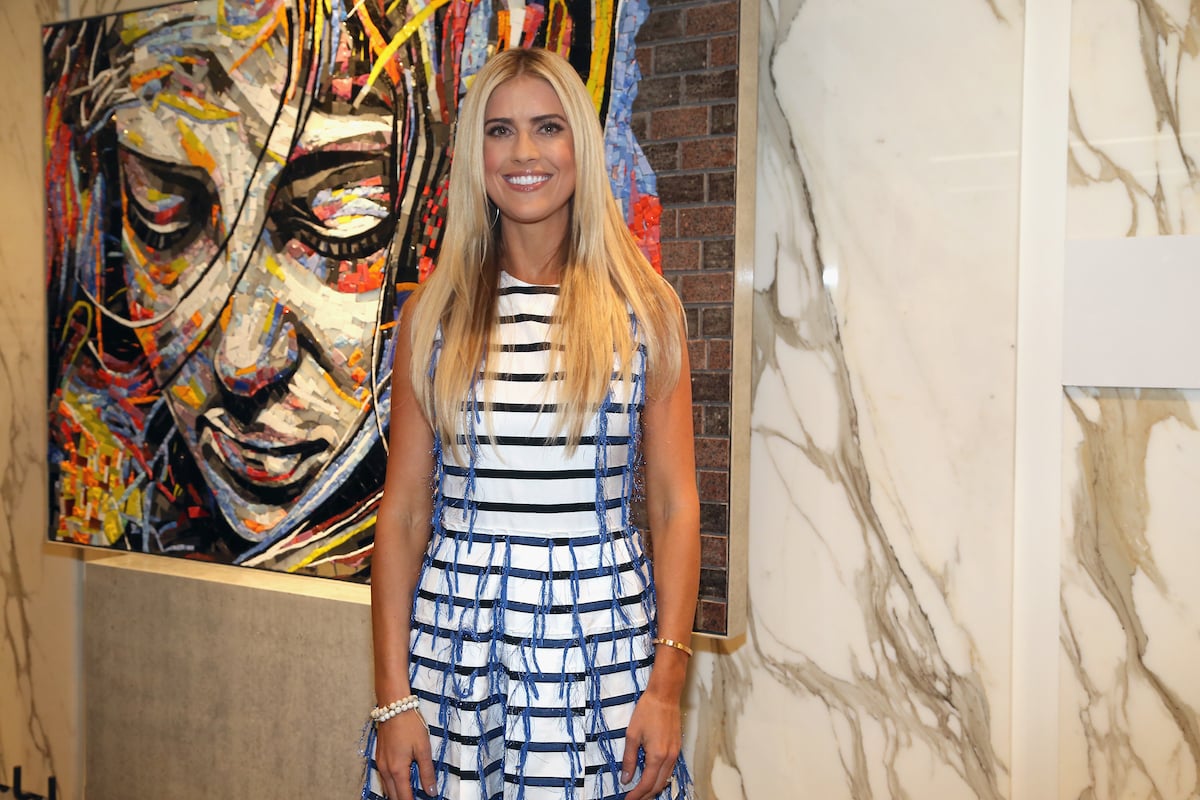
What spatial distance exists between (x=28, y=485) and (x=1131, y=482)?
328 cm

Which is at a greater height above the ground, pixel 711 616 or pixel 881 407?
pixel 881 407

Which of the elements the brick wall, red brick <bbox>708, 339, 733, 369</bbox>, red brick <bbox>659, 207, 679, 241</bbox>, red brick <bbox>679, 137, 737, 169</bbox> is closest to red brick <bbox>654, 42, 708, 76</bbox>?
the brick wall

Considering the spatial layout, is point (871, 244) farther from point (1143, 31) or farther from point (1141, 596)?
point (1141, 596)

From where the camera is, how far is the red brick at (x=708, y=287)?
2.21 metres

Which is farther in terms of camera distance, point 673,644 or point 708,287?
point 708,287

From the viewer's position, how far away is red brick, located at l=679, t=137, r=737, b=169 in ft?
7.22

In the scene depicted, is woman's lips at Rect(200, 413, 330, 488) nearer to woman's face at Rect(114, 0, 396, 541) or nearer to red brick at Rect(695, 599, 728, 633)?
woman's face at Rect(114, 0, 396, 541)

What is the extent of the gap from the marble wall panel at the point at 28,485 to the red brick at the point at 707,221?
225 cm

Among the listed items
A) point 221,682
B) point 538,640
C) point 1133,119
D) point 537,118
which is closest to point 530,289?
point 537,118

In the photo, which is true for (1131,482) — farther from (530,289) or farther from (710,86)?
(530,289)

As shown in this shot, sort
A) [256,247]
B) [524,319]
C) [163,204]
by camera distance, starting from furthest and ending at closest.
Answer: [163,204] → [256,247] → [524,319]

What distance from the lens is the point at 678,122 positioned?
7.34 ft

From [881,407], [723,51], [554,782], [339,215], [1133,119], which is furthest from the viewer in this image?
[339,215]

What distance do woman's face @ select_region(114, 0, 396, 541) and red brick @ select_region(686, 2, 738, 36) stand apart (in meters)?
0.80
